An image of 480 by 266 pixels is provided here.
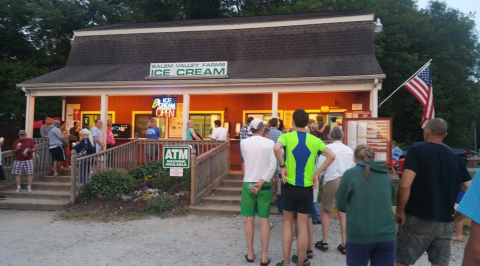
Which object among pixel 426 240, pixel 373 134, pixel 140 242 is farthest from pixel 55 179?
pixel 426 240

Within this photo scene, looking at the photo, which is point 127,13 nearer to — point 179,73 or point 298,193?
point 179,73

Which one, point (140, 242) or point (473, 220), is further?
point (140, 242)

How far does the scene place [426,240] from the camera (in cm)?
344

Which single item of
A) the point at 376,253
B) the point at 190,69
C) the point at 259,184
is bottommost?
the point at 376,253

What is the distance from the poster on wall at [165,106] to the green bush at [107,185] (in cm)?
427

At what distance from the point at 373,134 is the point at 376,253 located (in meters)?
5.17

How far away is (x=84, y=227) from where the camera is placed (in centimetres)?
724

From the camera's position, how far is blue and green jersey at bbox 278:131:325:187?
443 centimetres

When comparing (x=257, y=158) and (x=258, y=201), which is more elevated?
(x=257, y=158)

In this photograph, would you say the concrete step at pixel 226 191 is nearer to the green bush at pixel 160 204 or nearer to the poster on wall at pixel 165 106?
the green bush at pixel 160 204

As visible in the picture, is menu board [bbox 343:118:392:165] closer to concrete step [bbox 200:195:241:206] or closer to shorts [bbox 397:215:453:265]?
concrete step [bbox 200:195:241:206]

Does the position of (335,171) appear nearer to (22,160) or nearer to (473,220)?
(473,220)

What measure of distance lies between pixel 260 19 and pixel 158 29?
4179 millimetres

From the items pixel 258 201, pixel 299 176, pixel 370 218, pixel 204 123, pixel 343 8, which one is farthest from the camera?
pixel 343 8
